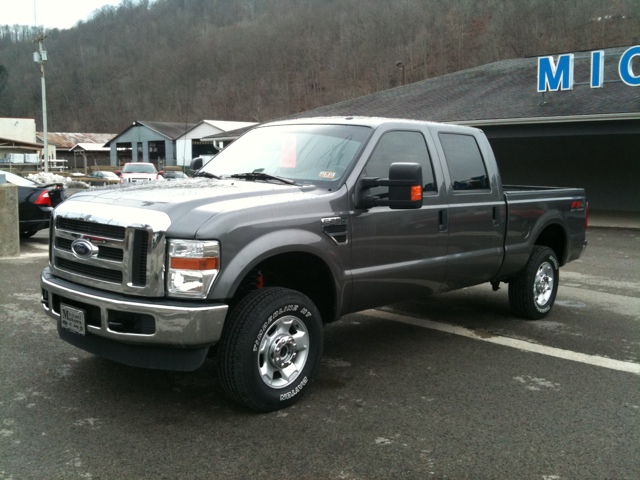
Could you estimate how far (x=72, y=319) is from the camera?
4160mm

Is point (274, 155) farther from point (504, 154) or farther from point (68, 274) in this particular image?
point (504, 154)

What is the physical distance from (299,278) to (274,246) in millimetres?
712

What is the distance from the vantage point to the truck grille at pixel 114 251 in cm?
385

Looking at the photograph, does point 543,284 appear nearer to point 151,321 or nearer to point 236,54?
point 151,321

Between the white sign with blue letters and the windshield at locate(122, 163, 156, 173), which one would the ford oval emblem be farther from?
the windshield at locate(122, 163, 156, 173)

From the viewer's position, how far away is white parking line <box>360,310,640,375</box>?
213 inches

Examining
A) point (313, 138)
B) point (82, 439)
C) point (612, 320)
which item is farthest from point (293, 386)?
point (612, 320)

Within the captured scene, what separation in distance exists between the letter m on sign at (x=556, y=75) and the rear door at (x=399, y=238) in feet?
44.4

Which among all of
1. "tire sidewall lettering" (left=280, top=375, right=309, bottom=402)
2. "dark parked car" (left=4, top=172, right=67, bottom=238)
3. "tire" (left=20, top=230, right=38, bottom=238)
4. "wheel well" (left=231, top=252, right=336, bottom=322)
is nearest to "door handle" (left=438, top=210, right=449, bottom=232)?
"wheel well" (left=231, top=252, right=336, bottom=322)

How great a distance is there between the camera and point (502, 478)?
341 centimetres

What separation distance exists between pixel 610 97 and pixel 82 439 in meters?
16.8

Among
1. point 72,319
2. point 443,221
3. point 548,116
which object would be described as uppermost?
point 548,116

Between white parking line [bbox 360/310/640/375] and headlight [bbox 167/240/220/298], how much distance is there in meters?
3.29

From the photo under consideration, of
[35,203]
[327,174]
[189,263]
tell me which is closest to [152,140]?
[35,203]
